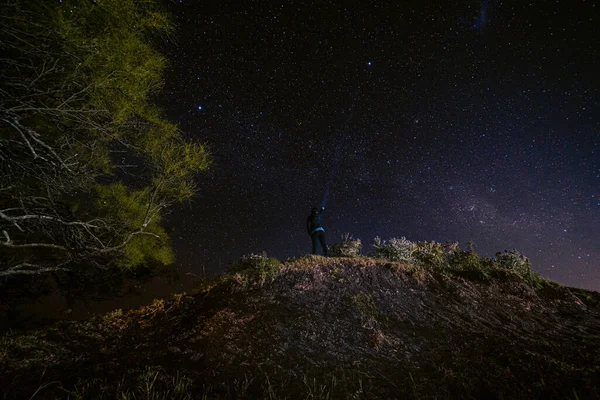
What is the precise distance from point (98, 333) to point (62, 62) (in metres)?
5.37

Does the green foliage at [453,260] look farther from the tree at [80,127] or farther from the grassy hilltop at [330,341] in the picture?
the tree at [80,127]

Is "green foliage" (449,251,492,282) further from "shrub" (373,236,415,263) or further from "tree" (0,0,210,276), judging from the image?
"tree" (0,0,210,276)

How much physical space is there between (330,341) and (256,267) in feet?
11.8

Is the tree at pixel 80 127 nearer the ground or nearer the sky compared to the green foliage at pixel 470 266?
nearer the sky

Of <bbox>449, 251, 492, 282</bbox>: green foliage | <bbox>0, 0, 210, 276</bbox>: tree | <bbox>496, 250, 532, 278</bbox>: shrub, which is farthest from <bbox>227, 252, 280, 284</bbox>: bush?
<bbox>496, 250, 532, 278</bbox>: shrub

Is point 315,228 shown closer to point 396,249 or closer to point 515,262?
point 396,249

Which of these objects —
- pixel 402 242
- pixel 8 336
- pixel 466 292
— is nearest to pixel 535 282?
pixel 466 292

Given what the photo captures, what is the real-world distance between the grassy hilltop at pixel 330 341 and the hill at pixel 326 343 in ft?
0.10

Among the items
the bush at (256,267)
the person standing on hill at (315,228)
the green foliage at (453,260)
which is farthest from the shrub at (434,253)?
the bush at (256,267)

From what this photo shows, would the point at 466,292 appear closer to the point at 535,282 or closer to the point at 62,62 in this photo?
the point at 535,282

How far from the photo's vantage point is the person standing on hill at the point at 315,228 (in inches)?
413

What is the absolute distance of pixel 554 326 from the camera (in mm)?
6211

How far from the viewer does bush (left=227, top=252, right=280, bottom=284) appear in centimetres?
751

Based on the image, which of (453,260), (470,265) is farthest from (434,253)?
(470,265)
